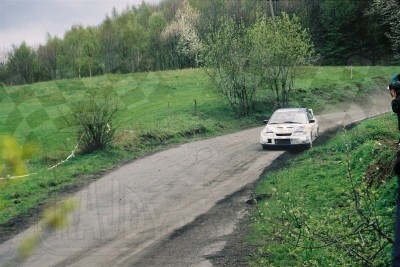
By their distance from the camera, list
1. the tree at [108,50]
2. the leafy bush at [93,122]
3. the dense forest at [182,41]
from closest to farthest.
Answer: the leafy bush at [93,122] → the dense forest at [182,41] → the tree at [108,50]

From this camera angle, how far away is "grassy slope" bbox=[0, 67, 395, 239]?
1374 centimetres

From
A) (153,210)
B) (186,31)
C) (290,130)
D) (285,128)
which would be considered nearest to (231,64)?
(285,128)

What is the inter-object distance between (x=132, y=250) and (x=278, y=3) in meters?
74.4

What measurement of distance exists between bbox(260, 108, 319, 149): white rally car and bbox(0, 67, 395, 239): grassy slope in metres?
6.04

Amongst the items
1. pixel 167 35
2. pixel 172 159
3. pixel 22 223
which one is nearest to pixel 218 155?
pixel 172 159

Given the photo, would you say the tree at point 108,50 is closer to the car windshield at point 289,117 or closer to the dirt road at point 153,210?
Answer: the dirt road at point 153,210

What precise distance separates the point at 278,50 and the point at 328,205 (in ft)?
71.1

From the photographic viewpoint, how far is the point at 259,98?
33406 mm

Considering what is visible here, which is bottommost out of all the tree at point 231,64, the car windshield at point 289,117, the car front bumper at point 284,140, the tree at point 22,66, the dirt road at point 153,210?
the dirt road at point 153,210

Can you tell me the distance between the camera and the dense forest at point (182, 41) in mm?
66375

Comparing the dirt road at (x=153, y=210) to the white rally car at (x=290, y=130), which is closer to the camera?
the dirt road at (x=153, y=210)

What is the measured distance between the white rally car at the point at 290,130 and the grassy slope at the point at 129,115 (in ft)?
19.8

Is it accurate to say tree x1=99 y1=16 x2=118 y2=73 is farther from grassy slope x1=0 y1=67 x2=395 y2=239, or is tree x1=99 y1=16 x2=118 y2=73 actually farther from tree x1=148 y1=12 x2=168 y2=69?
grassy slope x1=0 y1=67 x2=395 y2=239

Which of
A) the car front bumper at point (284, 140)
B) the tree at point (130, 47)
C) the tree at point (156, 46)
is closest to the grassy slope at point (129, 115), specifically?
the car front bumper at point (284, 140)
